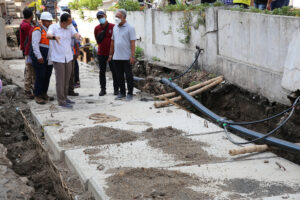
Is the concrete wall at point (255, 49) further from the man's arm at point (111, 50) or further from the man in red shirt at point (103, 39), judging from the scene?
the man in red shirt at point (103, 39)

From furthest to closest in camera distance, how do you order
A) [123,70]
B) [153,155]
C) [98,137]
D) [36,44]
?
[123,70] < [36,44] < [98,137] < [153,155]

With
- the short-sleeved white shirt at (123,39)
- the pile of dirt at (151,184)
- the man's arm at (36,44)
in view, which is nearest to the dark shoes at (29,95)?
the man's arm at (36,44)

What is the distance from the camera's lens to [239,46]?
28.4ft

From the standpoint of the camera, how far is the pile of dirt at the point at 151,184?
15.1 ft

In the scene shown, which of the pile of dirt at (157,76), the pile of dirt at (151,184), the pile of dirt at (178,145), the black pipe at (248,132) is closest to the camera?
the pile of dirt at (151,184)

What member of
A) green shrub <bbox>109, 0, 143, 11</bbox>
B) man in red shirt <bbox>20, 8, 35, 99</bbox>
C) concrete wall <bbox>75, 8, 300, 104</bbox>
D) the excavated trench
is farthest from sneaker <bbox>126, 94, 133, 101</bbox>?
green shrub <bbox>109, 0, 143, 11</bbox>

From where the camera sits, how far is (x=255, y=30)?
805 centimetres

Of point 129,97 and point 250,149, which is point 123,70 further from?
point 250,149

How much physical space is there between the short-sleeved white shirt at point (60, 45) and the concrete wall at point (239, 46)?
10.4 feet

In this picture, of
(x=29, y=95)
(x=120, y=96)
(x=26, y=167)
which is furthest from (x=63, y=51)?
(x=26, y=167)

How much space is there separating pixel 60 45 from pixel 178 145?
360cm

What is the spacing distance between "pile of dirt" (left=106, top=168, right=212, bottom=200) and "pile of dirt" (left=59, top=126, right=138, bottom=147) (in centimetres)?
131

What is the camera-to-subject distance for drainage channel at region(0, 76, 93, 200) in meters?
5.30

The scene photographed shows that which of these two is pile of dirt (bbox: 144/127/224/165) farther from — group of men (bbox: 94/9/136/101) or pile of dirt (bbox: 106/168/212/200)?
group of men (bbox: 94/9/136/101)
